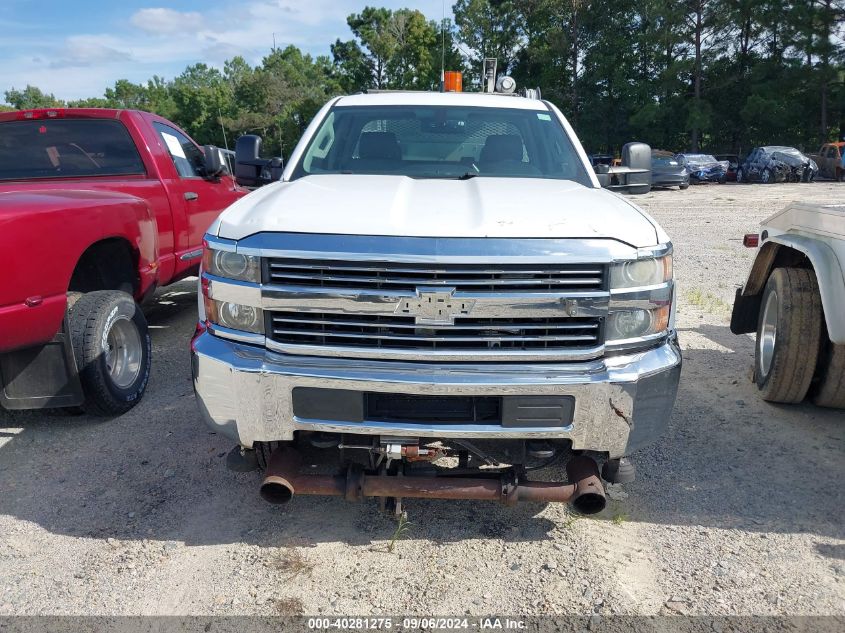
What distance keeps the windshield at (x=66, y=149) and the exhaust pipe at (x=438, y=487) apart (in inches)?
146

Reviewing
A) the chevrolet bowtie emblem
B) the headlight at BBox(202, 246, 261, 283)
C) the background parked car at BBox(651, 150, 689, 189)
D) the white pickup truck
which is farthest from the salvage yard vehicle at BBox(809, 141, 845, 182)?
the headlight at BBox(202, 246, 261, 283)

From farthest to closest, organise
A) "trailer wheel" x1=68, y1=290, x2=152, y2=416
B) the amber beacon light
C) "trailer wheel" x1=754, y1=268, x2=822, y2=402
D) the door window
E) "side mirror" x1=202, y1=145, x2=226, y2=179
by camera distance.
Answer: the amber beacon light, "side mirror" x1=202, y1=145, x2=226, y2=179, the door window, "trailer wheel" x1=754, y1=268, x2=822, y2=402, "trailer wheel" x1=68, y1=290, x2=152, y2=416

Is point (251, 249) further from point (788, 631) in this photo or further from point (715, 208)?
point (715, 208)

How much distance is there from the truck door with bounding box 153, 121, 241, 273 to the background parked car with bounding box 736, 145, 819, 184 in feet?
98.3

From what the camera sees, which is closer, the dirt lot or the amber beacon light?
the dirt lot

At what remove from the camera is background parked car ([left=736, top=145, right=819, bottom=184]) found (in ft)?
97.7

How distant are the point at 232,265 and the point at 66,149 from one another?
3.69 meters

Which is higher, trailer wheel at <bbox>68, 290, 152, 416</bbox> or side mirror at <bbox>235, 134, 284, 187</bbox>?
side mirror at <bbox>235, 134, 284, 187</bbox>

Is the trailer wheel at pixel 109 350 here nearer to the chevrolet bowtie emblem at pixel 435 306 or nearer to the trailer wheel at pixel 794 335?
the chevrolet bowtie emblem at pixel 435 306

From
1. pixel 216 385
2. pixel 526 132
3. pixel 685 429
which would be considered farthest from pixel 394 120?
pixel 685 429

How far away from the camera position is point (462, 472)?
9.77 feet

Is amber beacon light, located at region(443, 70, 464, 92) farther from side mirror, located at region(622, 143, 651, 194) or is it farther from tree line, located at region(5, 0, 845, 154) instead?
tree line, located at region(5, 0, 845, 154)

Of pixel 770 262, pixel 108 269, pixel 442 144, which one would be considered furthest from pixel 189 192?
pixel 770 262

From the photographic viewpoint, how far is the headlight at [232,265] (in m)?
2.66
